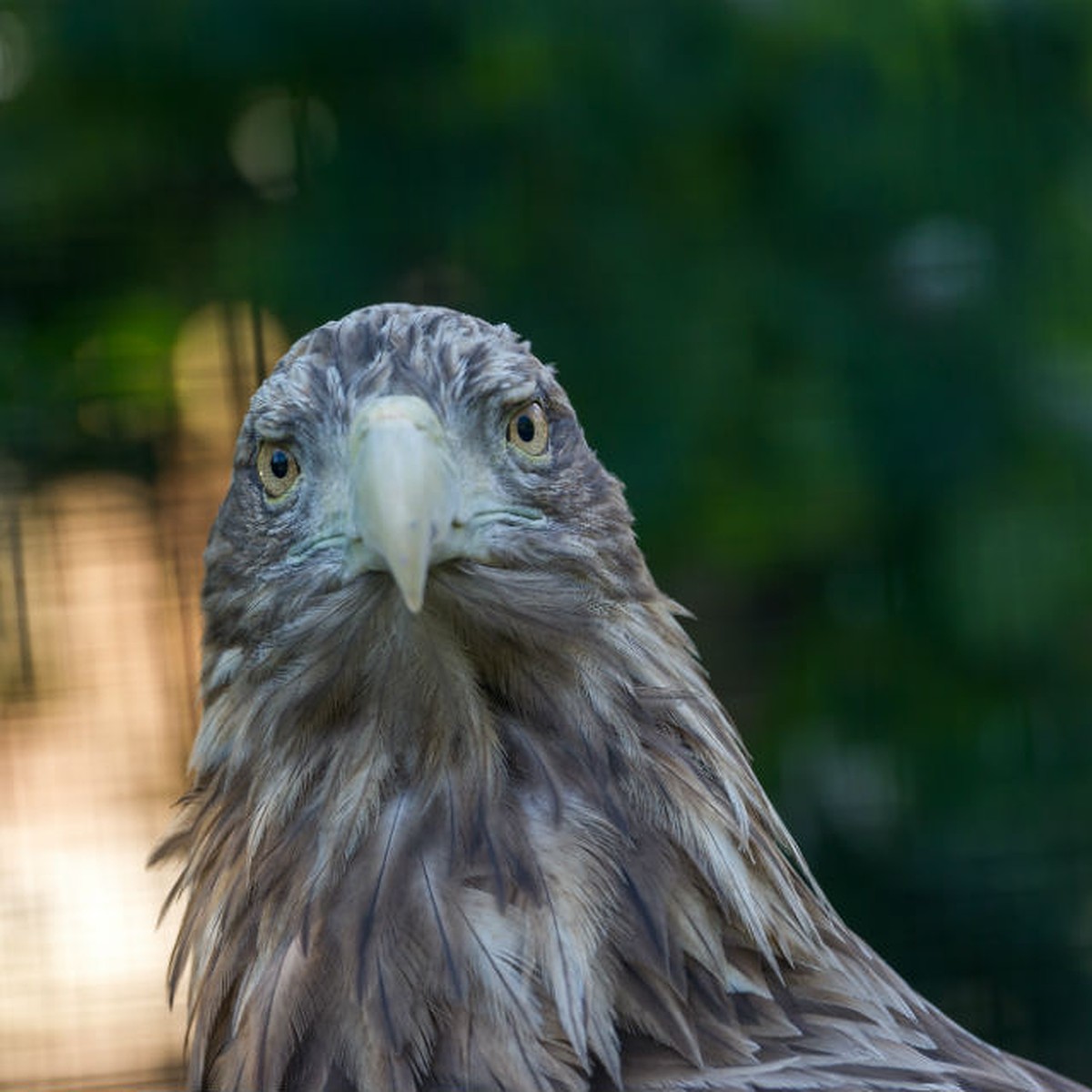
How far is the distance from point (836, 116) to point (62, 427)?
127cm

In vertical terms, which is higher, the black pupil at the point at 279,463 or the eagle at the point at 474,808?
the black pupil at the point at 279,463

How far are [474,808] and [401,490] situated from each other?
284 mm

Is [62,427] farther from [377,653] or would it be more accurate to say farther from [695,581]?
[377,653]

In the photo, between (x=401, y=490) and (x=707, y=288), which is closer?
(x=401, y=490)

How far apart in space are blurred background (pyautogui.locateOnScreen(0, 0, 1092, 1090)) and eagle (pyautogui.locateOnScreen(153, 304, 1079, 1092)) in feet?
3.74

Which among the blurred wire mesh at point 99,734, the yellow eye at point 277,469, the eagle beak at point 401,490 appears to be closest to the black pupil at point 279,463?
the yellow eye at point 277,469

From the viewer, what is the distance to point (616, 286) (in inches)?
103

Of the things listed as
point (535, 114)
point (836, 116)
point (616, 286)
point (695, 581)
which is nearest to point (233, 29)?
point (535, 114)

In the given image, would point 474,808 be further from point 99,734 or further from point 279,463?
point 99,734

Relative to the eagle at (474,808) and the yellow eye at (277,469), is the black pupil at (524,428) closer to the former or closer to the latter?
the eagle at (474,808)

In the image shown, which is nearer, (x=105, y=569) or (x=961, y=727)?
(x=961, y=727)

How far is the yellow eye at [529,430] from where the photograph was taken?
1412 mm

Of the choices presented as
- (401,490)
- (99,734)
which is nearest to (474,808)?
(401,490)

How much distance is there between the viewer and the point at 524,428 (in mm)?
1423
